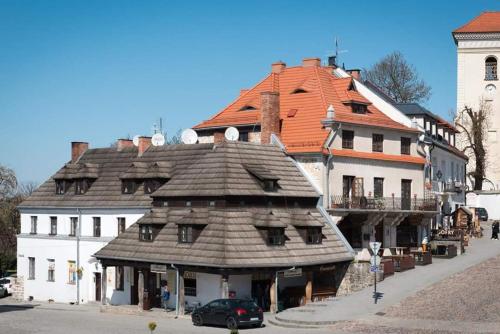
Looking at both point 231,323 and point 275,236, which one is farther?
point 275,236

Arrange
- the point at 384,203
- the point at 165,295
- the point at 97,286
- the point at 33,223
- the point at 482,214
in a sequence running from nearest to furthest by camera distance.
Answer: the point at 165,295 → the point at 384,203 → the point at 97,286 → the point at 33,223 → the point at 482,214

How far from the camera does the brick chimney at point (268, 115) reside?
49875mm

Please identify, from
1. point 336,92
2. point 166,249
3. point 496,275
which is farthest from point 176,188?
point 496,275

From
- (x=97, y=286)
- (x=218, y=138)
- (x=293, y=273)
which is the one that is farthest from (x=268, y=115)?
(x=97, y=286)

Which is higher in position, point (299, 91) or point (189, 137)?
point (299, 91)

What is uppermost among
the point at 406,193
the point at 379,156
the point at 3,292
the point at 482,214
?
the point at 379,156

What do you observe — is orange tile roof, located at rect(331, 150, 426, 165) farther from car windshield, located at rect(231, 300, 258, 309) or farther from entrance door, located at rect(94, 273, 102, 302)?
entrance door, located at rect(94, 273, 102, 302)

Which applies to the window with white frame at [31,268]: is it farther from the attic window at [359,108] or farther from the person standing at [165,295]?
the attic window at [359,108]

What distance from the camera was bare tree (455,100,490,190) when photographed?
8306 centimetres

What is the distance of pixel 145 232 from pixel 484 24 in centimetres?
5321

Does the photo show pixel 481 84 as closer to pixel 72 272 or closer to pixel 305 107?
pixel 305 107

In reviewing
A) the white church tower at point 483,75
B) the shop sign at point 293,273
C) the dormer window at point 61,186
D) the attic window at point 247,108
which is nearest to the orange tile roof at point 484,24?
the white church tower at point 483,75

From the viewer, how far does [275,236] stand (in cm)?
4206

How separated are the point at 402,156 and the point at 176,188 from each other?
16060 mm
